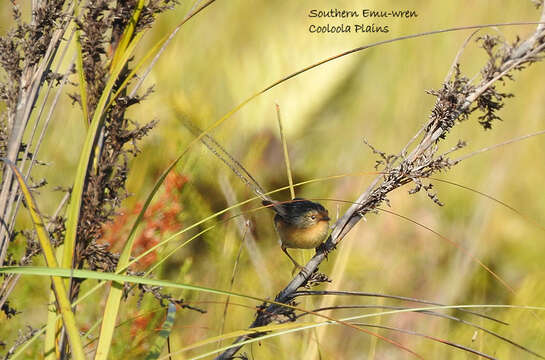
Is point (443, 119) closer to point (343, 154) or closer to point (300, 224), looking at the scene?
point (300, 224)

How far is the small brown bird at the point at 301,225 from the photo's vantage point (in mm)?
846

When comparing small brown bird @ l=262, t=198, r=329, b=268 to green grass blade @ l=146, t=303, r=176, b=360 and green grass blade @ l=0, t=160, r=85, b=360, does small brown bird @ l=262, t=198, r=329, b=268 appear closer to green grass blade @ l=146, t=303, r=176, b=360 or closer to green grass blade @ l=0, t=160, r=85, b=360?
green grass blade @ l=146, t=303, r=176, b=360

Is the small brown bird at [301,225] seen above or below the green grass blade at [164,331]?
above

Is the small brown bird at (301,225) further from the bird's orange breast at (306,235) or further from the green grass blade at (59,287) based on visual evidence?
the green grass blade at (59,287)

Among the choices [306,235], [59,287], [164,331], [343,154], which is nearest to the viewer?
[59,287]

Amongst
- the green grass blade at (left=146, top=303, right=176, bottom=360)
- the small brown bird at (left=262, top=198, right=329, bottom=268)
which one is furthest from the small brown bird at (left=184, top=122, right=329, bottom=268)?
the green grass blade at (left=146, top=303, right=176, bottom=360)

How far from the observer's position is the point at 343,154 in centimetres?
163

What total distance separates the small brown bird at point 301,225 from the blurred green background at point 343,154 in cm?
30

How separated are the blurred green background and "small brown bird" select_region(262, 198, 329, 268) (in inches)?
11.9

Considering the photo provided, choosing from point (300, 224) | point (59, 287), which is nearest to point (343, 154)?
point (300, 224)

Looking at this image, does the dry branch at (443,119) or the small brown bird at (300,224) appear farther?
the small brown bird at (300,224)

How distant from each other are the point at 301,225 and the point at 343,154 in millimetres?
784

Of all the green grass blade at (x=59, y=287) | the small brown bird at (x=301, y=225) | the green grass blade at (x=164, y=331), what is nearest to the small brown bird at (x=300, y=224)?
the small brown bird at (x=301, y=225)

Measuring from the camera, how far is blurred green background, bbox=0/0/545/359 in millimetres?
1302
